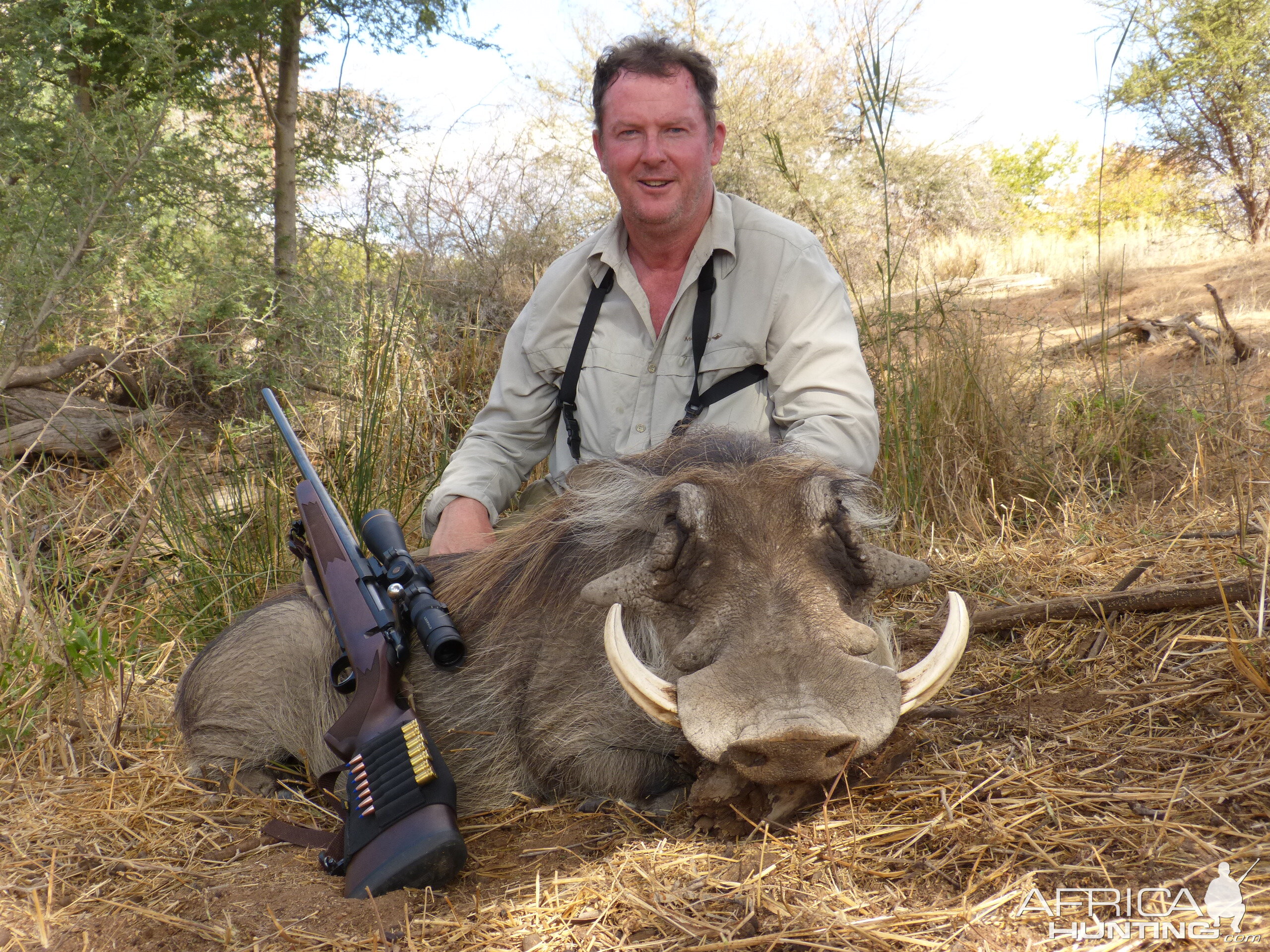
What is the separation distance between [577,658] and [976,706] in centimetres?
102

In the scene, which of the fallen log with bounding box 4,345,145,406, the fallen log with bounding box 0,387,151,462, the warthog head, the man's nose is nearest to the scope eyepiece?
the warthog head

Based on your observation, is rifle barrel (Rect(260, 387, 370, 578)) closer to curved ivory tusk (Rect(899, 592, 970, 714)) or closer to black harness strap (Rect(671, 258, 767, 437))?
black harness strap (Rect(671, 258, 767, 437))

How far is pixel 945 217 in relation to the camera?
13.8m

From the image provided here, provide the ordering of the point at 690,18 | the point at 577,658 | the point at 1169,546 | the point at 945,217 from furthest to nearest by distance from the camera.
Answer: the point at 690,18
the point at 945,217
the point at 1169,546
the point at 577,658

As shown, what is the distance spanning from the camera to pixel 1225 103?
10.6 metres

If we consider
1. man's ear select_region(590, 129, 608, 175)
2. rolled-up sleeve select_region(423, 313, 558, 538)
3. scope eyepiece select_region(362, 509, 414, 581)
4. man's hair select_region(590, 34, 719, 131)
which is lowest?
scope eyepiece select_region(362, 509, 414, 581)

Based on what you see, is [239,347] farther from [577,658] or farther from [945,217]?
[945,217]

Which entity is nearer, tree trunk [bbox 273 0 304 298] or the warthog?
the warthog

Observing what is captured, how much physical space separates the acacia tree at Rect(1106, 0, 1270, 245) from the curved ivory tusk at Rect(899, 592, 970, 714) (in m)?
7.57

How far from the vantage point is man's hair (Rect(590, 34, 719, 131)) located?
3457mm

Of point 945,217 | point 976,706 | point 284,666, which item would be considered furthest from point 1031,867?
point 945,217

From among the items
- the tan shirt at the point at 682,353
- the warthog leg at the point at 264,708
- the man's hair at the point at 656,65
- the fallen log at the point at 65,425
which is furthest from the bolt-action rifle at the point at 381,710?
the fallen log at the point at 65,425

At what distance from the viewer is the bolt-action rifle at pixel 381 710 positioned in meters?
1.82

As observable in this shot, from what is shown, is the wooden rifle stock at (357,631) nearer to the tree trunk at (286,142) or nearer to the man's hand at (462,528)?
the man's hand at (462,528)
